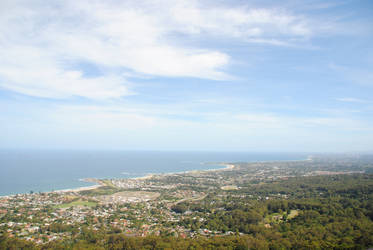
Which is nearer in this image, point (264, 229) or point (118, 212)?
point (264, 229)

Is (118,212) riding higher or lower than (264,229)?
lower

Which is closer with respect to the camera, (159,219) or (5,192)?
(159,219)

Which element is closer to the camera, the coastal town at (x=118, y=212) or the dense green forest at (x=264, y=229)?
the dense green forest at (x=264, y=229)

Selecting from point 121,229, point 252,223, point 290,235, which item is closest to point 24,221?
point 121,229

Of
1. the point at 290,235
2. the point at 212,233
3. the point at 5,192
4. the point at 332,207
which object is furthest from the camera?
the point at 5,192

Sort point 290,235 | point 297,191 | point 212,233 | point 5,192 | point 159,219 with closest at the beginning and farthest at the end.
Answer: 1. point 290,235
2. point 212,233
3. point 159,219
4. point 5,192
5. point 297,191

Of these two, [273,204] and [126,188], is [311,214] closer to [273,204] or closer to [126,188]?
[273,204]

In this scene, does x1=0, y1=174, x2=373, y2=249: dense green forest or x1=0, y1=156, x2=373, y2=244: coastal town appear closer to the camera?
A: x1=0, y1=174, x2=373, y2=249: dense green forest

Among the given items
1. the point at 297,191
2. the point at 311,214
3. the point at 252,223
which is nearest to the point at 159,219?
the point at 252,223
